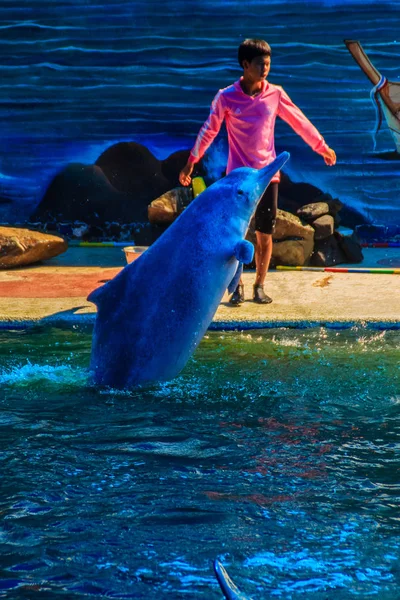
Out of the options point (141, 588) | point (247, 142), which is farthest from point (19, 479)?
point (247, 142)

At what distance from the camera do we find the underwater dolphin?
4.91 meters

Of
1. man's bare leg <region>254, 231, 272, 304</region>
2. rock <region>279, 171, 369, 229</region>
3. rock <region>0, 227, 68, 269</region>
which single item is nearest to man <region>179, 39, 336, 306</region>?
man's bare leg <region>254, 231, 272, 304</region>

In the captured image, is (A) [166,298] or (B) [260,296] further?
(B) [260,296]

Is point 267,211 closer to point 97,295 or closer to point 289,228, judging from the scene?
point 289,228

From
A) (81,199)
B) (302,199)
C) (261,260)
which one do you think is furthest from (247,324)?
(81,199)

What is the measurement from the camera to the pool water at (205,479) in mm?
3070

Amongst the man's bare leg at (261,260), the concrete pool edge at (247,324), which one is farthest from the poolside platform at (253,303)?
the man's bare leg at (261,260)

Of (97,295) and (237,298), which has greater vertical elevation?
(97,295)

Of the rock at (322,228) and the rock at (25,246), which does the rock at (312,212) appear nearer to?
the rock at (322,228)

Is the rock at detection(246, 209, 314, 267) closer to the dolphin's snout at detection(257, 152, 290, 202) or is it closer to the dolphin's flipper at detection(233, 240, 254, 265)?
the dolphin's snout at detection(257, 152, 290, 202)

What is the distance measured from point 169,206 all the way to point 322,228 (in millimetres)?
1603

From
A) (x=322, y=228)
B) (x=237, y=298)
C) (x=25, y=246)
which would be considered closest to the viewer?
(x=237, y=298)

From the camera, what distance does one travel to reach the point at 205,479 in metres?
3.92

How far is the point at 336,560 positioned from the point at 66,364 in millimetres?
3008
